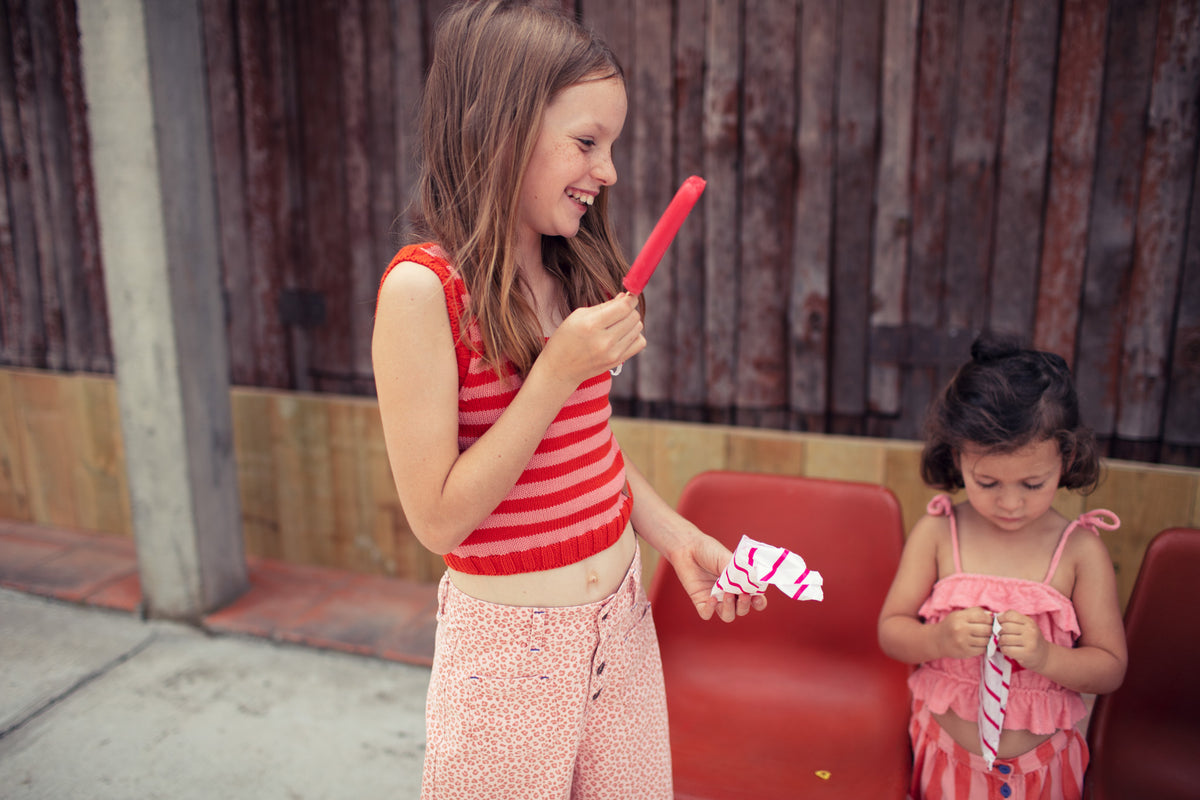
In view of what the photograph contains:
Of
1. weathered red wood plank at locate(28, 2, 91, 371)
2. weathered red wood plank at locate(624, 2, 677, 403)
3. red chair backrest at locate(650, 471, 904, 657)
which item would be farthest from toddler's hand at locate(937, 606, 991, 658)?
weathered red wood plank at locate(28, 2, 91, 371)

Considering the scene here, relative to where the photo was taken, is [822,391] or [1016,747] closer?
[1016,747]

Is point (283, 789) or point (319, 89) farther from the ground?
point (319, 89)

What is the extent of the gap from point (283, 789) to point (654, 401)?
5.33 ft

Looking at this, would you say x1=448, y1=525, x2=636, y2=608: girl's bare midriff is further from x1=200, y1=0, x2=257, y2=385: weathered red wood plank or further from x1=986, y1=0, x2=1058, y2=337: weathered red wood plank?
x1=200, y1=0, x2=257, y2=385: weathered red wood plank

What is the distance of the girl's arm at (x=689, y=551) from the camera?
46.1 inches

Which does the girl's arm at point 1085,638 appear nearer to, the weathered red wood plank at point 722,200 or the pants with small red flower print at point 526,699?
the pants with small red flower print at point 526,699

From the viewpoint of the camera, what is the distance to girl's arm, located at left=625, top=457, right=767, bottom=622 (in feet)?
3.84

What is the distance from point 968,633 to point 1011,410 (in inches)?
15.5

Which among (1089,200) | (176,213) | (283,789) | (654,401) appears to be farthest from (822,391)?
(176,213)

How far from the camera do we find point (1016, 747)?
61.0 inches

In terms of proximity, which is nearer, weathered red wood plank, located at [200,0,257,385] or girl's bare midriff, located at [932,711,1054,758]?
girl's bare midriff, located at [932,711,1054,758]

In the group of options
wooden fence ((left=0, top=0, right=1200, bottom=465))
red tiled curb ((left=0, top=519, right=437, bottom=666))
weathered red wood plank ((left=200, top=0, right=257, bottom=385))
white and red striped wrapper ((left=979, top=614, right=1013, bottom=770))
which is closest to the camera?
white and red striped wrapper ((left=979, top=614, right=1013, bottom=770))

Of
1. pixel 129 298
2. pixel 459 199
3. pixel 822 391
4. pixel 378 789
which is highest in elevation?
pixel 459 199

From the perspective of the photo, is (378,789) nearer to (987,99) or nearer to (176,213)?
(176,213)
